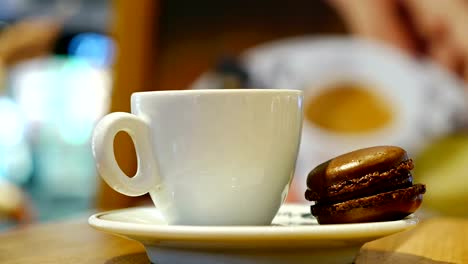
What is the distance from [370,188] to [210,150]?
13 cm

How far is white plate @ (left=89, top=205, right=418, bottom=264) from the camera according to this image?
0.46 m

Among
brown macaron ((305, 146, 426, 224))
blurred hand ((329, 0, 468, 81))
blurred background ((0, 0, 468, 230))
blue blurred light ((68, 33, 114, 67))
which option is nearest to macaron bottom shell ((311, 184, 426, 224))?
brown macaron ((305, 146, 426, 224))

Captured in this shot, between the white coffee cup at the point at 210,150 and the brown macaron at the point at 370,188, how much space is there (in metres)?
0.06

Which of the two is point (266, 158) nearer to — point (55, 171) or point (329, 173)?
point (329, 173)

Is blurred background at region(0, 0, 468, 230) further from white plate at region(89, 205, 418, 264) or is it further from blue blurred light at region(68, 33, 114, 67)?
blue blurred light at region(68, 33, 114, 67)

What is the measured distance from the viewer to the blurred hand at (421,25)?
4.94 feet

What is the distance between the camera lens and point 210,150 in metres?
0.55

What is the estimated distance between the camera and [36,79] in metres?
4.31

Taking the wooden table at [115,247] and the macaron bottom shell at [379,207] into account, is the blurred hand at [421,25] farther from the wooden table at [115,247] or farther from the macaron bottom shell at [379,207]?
the macaron bottom shell at [379,207]

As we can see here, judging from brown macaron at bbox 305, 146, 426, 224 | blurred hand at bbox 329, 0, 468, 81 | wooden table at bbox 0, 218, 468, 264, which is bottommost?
wooden table at bbox 0, 218, 468, 264

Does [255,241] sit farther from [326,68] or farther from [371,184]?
[326,68]

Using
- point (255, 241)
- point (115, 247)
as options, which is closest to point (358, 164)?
point (255, 241)

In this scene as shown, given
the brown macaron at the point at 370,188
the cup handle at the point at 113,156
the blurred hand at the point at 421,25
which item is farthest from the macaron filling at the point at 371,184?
the blurred hand at the point at 421,25

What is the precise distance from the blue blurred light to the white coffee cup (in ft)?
12.5
